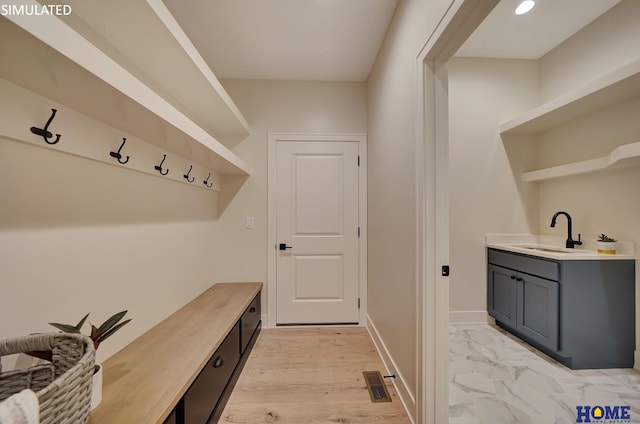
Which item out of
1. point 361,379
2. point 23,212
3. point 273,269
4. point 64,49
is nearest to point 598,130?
point 361,379

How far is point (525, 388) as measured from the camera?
173 centimetres

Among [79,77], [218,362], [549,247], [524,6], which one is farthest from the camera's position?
[549,247]

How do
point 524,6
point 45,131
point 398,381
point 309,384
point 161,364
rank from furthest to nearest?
point 524,6, point 309,384, point 398,381, point 161,364, point 45,131

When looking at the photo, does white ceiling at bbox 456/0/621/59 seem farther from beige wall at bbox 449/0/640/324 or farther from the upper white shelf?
the upper white shelf

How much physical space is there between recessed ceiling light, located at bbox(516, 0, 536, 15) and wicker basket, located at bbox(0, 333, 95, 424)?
11.2 feet

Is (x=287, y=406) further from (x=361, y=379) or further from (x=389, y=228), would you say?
(x=389, y=228)

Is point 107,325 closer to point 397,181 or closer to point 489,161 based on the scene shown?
point 397,181

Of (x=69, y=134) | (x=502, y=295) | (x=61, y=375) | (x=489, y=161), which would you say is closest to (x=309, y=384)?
(x=61, y=375)

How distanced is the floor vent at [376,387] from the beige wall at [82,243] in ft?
5.06

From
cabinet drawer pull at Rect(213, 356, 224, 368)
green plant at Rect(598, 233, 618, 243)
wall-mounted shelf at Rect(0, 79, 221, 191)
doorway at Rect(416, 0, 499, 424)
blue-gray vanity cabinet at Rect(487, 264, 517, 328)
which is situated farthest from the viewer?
blue-gray vanity cabinet at Rect(487, 264, 517, 328)

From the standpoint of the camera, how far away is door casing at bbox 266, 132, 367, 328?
2.69m

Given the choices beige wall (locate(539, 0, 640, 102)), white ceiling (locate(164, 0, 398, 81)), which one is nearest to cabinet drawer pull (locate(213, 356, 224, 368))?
white ceiling (locate(164, 0, 398, 81))

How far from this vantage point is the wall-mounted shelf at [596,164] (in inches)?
68.4

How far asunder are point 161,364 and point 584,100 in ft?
11.5
